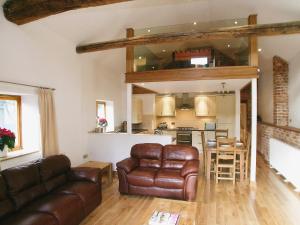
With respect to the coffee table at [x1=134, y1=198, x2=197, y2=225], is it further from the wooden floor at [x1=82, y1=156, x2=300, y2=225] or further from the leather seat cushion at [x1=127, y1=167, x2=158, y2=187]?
the leather seat cushion at [x1=127, y1=167, x2=158, y2=187]

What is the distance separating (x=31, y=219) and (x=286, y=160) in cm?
496

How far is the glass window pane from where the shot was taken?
11.9 feet

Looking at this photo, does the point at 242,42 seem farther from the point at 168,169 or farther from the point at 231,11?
the point at 168,169

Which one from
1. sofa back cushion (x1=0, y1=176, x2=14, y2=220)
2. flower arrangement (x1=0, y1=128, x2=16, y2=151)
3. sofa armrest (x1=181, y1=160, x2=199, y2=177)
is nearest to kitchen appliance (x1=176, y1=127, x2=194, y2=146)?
sofa armrest (x1=181, y1=160, x2=199, y2=177)

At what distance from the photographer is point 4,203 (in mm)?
2514

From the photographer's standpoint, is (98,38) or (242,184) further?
(98,38)

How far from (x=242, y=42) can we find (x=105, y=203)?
481 cm

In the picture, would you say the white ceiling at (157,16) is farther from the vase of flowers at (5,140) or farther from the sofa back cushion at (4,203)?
the sofa back cushion at (4,203)

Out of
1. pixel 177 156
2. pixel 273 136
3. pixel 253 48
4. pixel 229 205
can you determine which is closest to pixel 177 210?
pixel 229 205

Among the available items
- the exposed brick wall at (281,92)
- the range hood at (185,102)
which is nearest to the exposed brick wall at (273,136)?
the exposed brick wall at (281,92)

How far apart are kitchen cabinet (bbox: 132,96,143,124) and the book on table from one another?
525 centimetres

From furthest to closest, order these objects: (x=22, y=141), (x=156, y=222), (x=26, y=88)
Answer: (x=22, y=141)
(x=26, y=88)
(x=156, y=222)

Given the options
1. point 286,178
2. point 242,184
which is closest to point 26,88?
point 242,184

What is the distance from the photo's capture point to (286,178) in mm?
4699
